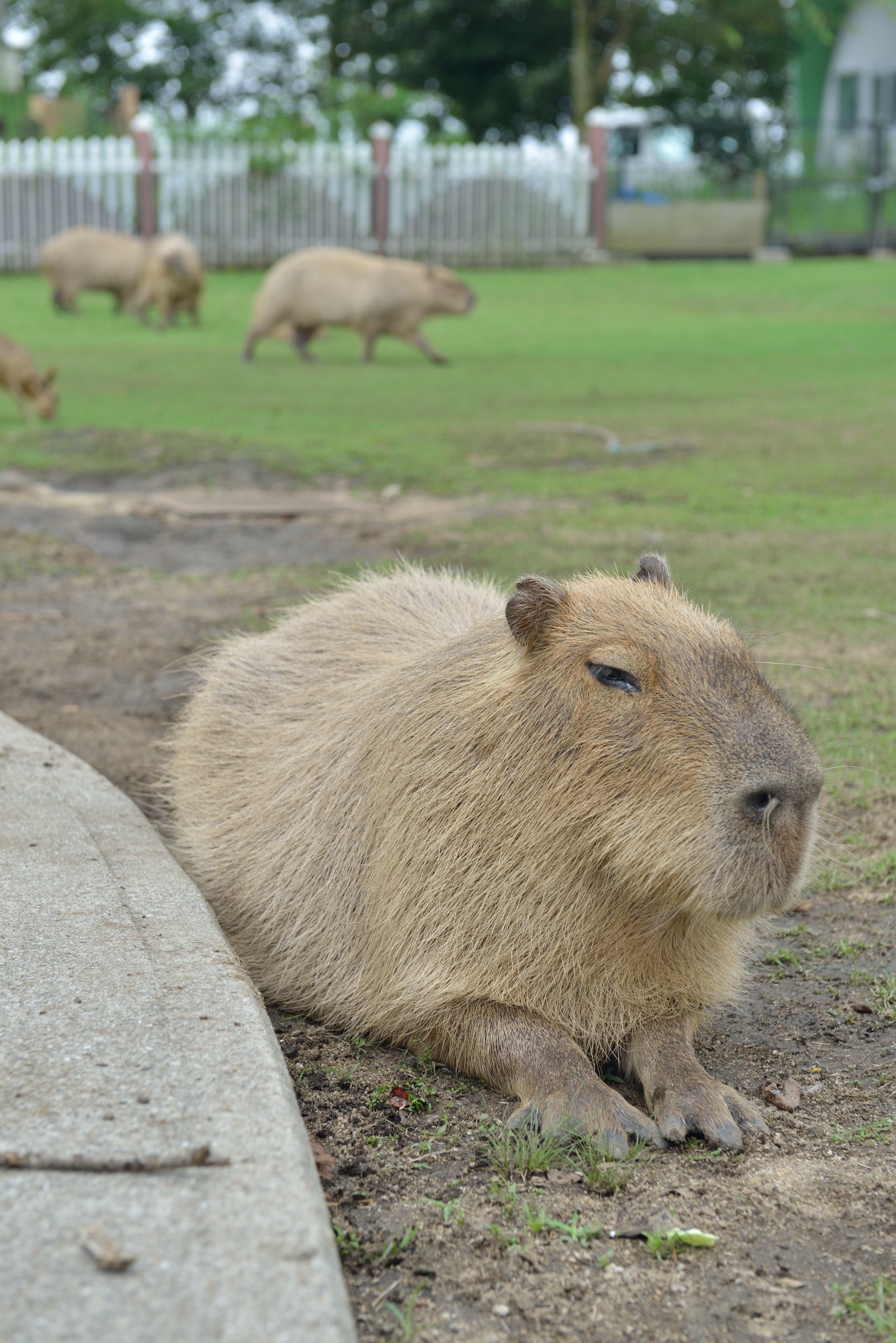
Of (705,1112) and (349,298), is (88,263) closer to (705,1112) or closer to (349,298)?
(349,298)

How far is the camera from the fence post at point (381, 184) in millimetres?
21484

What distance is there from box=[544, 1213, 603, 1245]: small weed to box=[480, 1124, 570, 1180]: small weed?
0.50 feet

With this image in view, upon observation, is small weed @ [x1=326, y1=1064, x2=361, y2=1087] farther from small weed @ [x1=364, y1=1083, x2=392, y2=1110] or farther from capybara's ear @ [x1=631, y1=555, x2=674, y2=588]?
capybara's ear @ [x1=631, y1=555, x2=674, y2=588]

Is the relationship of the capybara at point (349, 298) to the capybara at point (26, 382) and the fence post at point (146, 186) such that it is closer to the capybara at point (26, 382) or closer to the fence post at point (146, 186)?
the capybara at point (26, 382)

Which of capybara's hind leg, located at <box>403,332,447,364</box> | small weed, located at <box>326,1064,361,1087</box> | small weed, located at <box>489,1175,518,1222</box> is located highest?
capybara's hind leg, located at <box>403,332,447,364</box>

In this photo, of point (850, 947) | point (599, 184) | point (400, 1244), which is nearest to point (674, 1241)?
point (400, 1244)

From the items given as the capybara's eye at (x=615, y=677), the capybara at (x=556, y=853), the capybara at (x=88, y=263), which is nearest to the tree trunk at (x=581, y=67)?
the capybara at (x=88, y=263)

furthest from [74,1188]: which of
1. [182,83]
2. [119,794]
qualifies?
[182,83]

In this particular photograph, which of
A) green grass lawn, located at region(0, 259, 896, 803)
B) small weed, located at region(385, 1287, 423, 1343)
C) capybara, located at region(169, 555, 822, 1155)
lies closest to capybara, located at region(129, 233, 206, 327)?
green grass lawn, located at region(0, 259, 896, 803)

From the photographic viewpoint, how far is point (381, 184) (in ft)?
70.7

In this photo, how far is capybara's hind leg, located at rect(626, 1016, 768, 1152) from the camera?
87.7 inches

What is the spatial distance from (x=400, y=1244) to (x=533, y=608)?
3.39ft

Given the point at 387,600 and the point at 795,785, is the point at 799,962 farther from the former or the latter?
the point at 387,600

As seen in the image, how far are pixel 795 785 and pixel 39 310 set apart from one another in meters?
17.0
